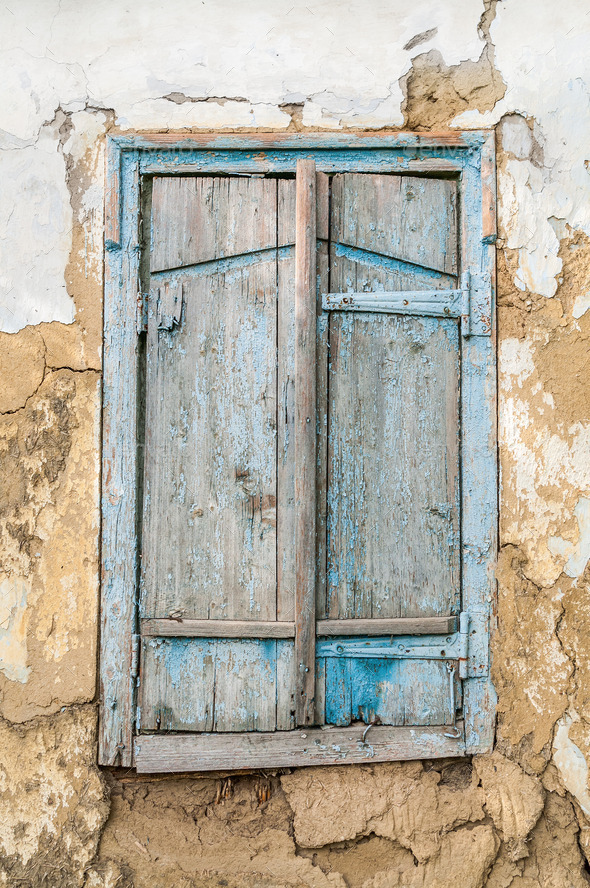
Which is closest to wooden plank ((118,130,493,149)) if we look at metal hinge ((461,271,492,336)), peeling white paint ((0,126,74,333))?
peeling white paint ((0,126,74,333))

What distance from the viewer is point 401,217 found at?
6.20 ft

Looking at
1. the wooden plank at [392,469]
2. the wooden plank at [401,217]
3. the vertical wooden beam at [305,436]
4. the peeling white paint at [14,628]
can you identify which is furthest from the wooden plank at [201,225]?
the peeling white paint at [14,628]

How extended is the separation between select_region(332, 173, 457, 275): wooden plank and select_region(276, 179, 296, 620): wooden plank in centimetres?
17

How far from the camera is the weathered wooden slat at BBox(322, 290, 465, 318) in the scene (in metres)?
1.86

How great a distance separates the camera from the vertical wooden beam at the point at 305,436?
1.79 m

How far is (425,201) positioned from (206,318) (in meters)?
0.84

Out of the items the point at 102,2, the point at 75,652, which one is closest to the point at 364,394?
the point at 75,652

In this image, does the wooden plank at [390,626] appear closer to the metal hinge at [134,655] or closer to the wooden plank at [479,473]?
the wooden plank at [479,473]

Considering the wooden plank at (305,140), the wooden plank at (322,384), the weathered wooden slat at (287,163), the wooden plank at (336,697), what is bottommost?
the wooden plank at (336,697)

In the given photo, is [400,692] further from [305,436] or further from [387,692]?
[305,436]

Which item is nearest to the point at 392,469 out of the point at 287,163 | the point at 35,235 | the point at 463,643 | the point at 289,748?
the point at 463,643

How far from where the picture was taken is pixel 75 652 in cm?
180

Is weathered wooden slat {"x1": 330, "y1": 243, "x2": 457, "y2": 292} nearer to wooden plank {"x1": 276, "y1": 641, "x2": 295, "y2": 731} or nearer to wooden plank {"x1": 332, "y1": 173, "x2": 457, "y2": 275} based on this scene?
wooden plank {"x1": 332, "y1": 173, "x2": 457, "y2": 275}

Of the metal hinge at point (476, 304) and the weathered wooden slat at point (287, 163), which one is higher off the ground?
the weathered wooden slat at point (287, 163)
